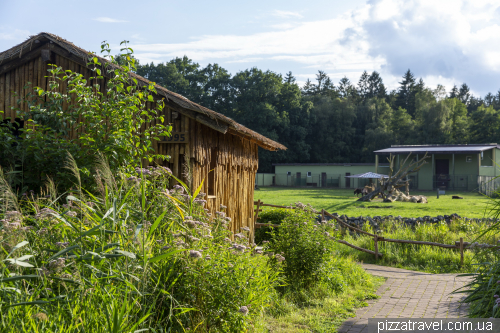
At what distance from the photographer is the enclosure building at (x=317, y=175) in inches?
1741

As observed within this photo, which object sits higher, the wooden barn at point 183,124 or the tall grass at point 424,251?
the wooden barn at point 183,124

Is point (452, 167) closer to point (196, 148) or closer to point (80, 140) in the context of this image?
point (196, 148)

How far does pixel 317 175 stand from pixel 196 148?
1504 inches

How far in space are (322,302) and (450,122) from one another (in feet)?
182

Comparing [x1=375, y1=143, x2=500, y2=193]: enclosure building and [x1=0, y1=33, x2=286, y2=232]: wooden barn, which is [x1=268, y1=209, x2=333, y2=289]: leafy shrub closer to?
[x1=0, y1=33, x2=286, y2=232]: wooden barn

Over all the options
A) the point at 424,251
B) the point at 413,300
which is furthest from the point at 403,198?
the point at 413,300

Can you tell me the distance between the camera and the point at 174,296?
4.00 meters

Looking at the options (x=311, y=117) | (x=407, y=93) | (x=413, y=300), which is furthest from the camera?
(x=407, y=93)

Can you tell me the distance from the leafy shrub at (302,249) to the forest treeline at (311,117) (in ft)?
147

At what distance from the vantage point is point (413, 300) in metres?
7.20

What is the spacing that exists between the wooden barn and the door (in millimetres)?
30167

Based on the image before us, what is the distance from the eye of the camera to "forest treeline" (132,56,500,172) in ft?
176

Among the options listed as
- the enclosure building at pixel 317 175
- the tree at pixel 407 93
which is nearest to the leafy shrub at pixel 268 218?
the enclosure building at pixel 317 175

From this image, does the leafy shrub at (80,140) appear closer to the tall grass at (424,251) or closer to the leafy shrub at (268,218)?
the tall grass at (424,251)
